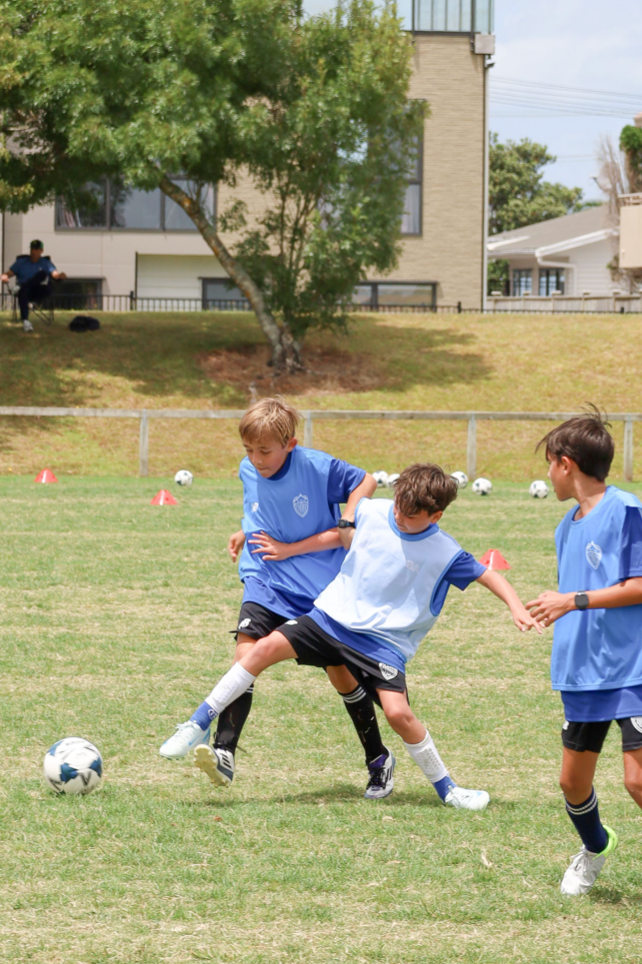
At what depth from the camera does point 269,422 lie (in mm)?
5031

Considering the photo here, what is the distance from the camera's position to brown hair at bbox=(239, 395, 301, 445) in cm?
502

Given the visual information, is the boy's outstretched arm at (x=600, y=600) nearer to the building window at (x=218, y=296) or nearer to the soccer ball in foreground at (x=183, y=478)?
the soccer ball in foreground at (x=183, y=478)

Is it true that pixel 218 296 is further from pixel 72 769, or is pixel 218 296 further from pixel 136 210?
pixel 72 769

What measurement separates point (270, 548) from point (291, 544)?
0.11 m

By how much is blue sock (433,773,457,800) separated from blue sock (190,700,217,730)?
1.01 m

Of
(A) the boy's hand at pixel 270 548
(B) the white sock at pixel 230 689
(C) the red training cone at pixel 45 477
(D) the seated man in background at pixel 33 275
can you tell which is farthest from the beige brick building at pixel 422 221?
(B) the white sock at pixel 230 689

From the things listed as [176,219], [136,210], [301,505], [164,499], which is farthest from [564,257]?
[301,505]

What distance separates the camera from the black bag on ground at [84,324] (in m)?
31.1

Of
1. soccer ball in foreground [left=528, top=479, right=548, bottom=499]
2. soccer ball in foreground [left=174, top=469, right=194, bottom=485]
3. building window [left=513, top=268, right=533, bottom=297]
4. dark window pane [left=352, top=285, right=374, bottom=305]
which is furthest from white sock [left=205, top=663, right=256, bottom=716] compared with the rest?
building window [left=513, top=268, right=533, bottom=297]

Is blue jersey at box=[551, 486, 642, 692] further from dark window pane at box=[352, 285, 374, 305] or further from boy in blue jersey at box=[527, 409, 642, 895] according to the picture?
dark window pane at box=[352, 285, 374, 305]

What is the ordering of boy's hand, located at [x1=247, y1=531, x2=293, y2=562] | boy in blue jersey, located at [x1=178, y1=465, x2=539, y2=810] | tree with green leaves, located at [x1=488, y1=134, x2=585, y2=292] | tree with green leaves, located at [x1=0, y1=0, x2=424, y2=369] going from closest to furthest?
1. boy in blue jersey, located at [x1=178, y1=465, x2=539, y2=810]
2. boy's hand, located at [x1=247, y1=531, x2=293, y2=562]
3. tree with green leaves, located at [x1=0, y1=0, x2=424, y2=369]
4. tree with green leaves, located at [x1=488, y1=134, x2=585, y2=292]

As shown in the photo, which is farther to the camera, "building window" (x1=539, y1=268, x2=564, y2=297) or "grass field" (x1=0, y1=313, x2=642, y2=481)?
"building window" (x1=539, y1=268, x2=564, y2=297)

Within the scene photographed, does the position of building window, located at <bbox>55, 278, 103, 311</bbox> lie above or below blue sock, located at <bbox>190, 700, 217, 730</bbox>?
above

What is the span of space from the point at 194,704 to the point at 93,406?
2049 cm
